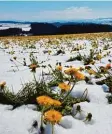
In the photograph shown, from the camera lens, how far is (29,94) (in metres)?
3.35

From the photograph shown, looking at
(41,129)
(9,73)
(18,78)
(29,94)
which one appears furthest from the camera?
(9,73)

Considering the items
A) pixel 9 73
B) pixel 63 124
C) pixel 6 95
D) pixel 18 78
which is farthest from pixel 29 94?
pixel 9 73

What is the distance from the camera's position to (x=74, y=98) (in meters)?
3.39

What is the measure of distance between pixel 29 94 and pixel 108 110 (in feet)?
2.70

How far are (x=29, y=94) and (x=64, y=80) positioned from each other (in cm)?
86

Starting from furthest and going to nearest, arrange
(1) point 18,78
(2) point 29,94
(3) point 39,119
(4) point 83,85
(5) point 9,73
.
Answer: (5) point 9,73 → (1) point 18,78 → (4) point 83,85 → (2) point 29,94 → (3) point 39,119

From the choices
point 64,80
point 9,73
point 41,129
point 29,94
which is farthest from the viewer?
point 9,73

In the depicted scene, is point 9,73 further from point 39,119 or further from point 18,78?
point 39,119

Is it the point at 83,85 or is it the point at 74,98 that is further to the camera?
the point at 83,85

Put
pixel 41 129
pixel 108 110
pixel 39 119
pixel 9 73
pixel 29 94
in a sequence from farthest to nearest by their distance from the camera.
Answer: pixel 9 73, pixel 29 94, pixel 108 110, pixel 39 119, pixel 41 129

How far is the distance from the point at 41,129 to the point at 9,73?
7.75 feet

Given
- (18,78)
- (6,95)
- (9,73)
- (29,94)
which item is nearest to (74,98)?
(29,94)

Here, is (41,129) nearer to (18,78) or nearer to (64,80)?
(64,80)

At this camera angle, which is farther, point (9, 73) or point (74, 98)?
point (9, 73)
